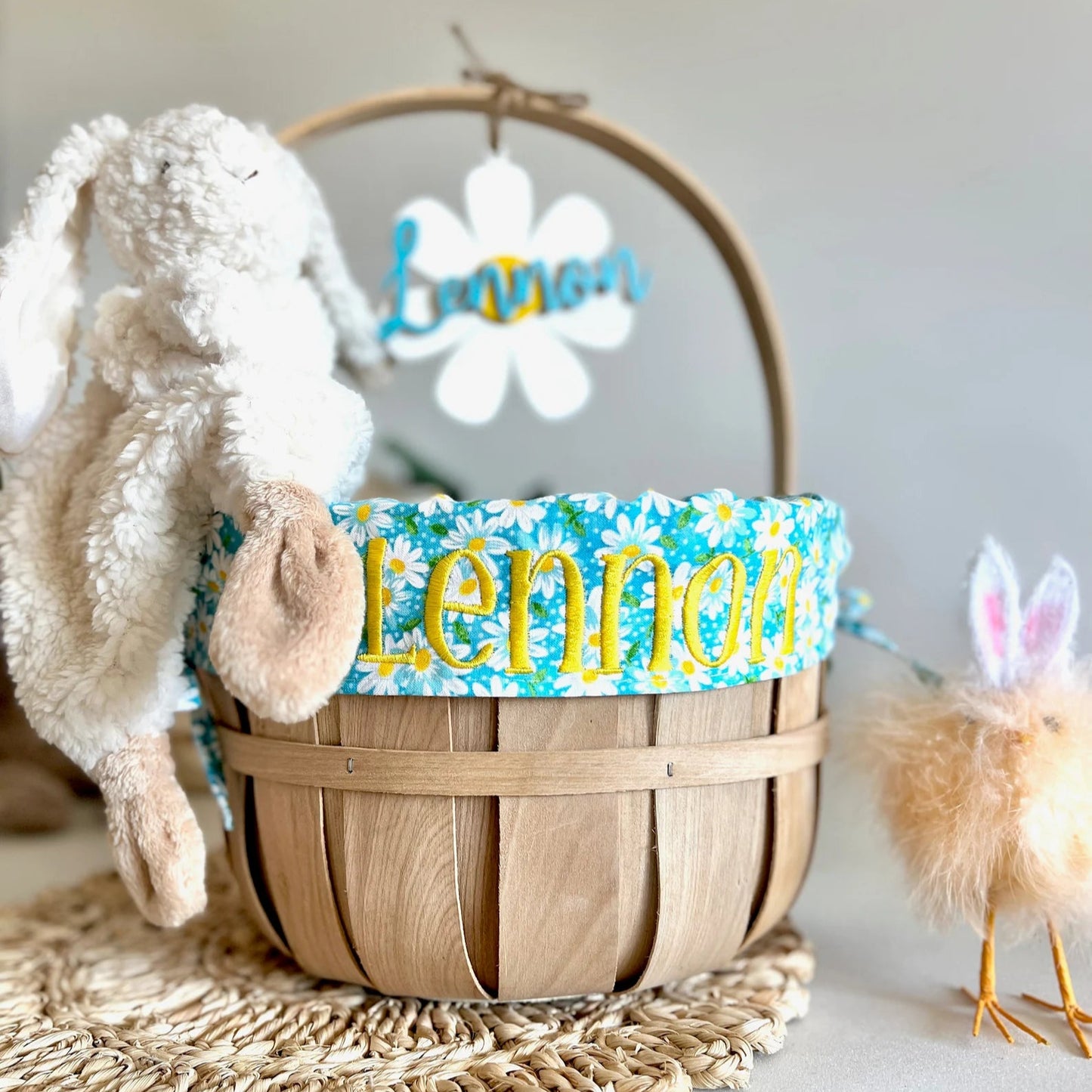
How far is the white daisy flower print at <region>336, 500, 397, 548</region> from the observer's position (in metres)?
0.65

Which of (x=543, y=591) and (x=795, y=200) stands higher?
(x=795, y=200)

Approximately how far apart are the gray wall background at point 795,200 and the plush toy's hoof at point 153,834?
74 cm

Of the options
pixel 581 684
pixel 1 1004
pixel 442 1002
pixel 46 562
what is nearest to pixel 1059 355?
pixel 581 684

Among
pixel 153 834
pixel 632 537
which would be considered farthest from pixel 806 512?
pixel 153 834

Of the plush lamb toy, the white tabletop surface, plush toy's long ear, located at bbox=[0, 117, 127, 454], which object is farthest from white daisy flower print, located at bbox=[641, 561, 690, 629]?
plush toy's long ear, located at bbox=[0, 117, 127, 454]

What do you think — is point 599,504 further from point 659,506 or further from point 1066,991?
point 1066,991

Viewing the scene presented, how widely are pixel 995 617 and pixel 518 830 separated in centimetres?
38

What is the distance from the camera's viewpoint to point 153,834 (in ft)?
2.25

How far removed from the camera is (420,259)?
3.49ft

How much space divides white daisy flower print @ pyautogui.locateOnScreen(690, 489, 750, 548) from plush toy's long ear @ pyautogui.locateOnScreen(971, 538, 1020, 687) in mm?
216

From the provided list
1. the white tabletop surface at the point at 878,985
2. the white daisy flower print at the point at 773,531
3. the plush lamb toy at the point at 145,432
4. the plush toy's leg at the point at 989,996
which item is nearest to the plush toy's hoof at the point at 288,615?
the plush lamb toy at the point at 145,432

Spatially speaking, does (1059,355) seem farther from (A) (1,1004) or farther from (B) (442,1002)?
(A) (1,1004)

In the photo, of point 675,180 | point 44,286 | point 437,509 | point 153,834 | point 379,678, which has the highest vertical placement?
point 675,180

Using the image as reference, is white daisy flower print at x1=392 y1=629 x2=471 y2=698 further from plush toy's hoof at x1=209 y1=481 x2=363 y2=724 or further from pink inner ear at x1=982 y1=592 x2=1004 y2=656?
pink inner ear at x1=982 y1=592 x2=1004 y2=656
